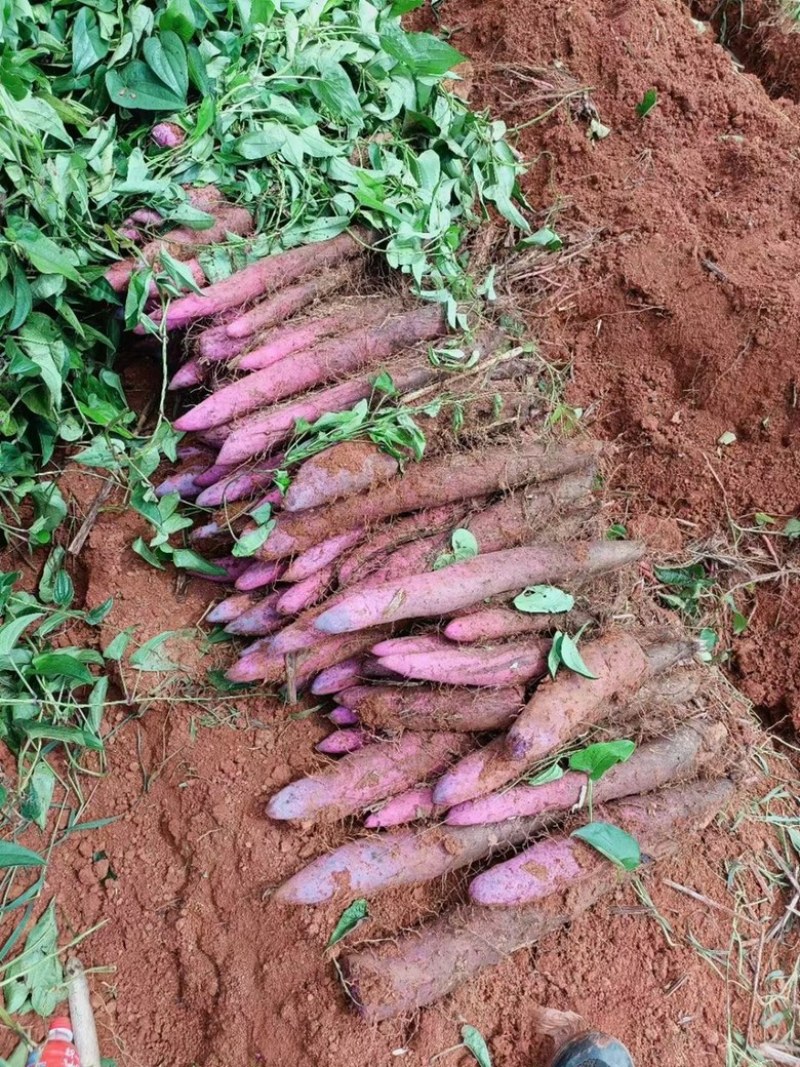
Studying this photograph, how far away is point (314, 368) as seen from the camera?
1.76 meters

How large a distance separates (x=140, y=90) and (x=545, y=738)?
1.67 m

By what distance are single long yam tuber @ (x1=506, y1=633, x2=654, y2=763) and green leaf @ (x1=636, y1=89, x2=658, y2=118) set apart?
5.02 feet

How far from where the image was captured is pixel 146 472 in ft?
5.65

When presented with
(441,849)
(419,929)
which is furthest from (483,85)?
(419,929)

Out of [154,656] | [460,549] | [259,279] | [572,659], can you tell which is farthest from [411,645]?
[259,279]

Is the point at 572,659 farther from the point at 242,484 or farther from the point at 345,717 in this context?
the point at 242,484

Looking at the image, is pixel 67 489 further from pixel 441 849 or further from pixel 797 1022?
pixel 797 1022

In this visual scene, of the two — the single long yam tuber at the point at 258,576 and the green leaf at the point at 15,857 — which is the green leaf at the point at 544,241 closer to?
the single long yam tuber at the point at 258,576

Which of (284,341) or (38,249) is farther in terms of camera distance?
(284,341)

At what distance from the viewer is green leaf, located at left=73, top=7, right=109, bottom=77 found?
1671 millimetres

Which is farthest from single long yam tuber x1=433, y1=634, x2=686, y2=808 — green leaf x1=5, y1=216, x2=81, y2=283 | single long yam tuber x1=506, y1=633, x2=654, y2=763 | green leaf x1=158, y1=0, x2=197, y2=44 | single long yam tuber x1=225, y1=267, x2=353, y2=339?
green leaf x1=158, y1=0, x2=197, y2=44

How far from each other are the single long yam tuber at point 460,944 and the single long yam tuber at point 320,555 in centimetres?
75

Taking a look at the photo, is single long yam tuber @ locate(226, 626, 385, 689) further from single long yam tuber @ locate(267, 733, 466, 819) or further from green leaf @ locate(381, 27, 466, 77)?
green leaf @ locate(381, 27, 466, 77)

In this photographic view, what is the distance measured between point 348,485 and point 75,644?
0.71m
